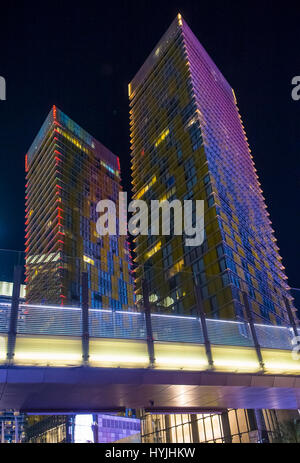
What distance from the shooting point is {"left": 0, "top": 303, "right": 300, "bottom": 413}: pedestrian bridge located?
48.9 ft

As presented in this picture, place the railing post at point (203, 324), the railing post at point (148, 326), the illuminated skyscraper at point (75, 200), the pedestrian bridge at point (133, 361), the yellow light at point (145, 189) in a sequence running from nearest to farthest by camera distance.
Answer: the pedestrian bridge at point (133, 361) → the railing post at point (148, 326) → the railing post at point (203, 324) → the yellow light at point (145, 189) → the illuminated skyscraper at point (75, 200)

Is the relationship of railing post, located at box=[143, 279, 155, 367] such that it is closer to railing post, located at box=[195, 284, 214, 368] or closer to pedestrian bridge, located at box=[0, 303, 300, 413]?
pedestrian bridge, located at box=[0, 303, 300, 413]

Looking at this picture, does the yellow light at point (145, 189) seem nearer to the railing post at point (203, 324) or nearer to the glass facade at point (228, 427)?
the glass facade at point (228, 427)

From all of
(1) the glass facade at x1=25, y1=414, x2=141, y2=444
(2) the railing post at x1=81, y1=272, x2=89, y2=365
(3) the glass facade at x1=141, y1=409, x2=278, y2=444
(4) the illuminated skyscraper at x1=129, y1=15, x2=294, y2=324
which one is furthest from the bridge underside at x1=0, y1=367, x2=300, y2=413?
(1) the glass facade at x1=25, y1=414, x2=141, y2=444

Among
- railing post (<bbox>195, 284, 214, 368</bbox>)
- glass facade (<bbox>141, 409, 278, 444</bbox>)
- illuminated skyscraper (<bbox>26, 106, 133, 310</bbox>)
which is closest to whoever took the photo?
railing post (<bbox>195, 284, 214, 368</bbox>)

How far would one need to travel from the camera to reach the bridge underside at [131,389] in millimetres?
14969

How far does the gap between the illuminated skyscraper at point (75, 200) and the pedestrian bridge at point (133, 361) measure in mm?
77942

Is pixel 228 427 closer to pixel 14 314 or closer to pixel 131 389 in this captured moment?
pixel 131 389

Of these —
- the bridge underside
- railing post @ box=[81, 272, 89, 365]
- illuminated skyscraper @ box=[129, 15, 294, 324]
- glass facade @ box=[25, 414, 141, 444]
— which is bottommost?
the bridge underside

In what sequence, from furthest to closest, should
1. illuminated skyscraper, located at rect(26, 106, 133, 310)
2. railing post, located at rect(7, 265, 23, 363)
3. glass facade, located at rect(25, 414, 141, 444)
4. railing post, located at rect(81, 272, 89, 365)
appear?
illuminated skyscraper, located at rect(26, 106, 133, 310)
glass facade, located at rect(25, 414, 141, 444)
railing post, located at rect(81, 272, 89, 365)
railing post, located at rect(7, 265, 23, 363)

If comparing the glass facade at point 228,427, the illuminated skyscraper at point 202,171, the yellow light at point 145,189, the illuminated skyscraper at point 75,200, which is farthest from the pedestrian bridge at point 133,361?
the illuminated skyscraper at point 75,200

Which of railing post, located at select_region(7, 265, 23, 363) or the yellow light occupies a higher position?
the yellow light

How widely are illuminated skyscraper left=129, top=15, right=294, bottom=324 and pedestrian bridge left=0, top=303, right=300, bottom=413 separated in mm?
36257
